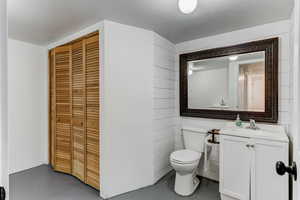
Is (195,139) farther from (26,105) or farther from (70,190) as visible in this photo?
(26,105)

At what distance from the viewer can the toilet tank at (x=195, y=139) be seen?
8.55ft

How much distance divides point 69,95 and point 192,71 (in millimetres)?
2055

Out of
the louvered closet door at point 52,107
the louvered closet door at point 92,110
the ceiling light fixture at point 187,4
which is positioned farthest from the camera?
the louvered closet door at point 52,107

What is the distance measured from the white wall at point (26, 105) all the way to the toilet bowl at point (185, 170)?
251 centimetres

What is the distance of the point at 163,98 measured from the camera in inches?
112

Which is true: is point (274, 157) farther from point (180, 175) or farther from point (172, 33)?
point (172, 33)

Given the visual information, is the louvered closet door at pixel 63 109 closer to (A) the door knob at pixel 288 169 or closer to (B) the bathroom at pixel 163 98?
(B) the bathroom at pixel 163 98

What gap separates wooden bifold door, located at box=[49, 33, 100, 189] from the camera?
96.0 inches

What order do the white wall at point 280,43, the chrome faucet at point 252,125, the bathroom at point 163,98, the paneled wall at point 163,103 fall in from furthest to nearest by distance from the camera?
1. the paneled wall at point 163,103
2. the chrome faucet at point 252,125
3. the white wall at point 280,43
4. the bathroom at point 163,98

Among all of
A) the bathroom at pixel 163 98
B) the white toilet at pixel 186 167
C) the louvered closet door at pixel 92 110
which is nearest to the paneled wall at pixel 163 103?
the bathroom at pixel 163 98

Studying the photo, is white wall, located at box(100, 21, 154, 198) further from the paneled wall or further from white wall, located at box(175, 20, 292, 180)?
white wall, located at box(175, 20, 292, 180)

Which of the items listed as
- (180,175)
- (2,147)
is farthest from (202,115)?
Answer: (2,147)

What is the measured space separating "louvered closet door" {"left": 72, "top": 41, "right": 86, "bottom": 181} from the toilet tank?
1540 mm

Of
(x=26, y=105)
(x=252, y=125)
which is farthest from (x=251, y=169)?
(x=26, y=105)
